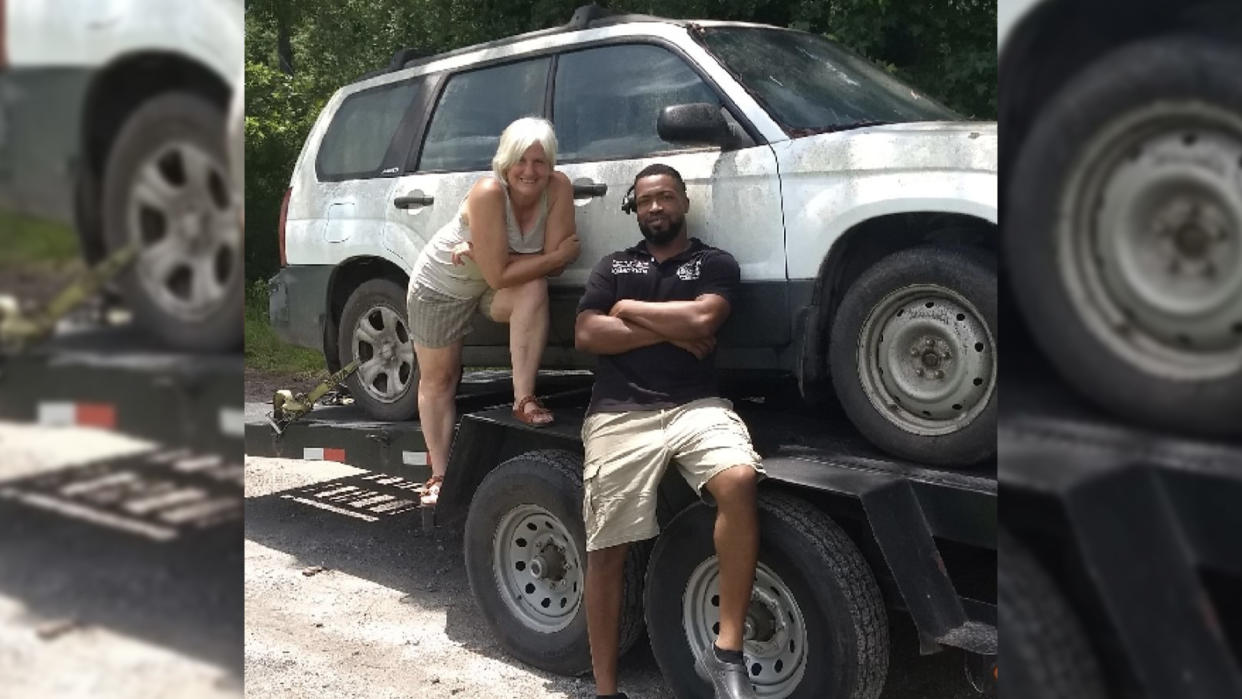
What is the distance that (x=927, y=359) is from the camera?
126 inches

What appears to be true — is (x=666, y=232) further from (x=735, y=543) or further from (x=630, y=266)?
(x=735, y=543)

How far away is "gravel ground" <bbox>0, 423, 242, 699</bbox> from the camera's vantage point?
3.46 feet

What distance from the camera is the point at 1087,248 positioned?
1174 millimetres

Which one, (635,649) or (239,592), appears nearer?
(239,592)

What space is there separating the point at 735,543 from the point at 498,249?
1.38 m

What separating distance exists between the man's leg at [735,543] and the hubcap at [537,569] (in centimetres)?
84

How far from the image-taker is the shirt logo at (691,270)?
3.44 meters

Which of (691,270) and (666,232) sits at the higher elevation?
(666,232)

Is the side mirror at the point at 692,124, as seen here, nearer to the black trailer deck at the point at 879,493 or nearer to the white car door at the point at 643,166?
the white car door at the point at 643,166

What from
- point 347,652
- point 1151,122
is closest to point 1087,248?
point 1151,122

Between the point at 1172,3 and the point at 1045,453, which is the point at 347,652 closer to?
the point at 1045,453

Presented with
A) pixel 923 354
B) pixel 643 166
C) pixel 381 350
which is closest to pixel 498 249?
pixel 643 166

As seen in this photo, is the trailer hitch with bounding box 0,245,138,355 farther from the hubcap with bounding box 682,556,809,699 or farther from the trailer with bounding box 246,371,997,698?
the hubcap with bounding box 682,556,809,699

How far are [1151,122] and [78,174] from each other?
0.99 meters
